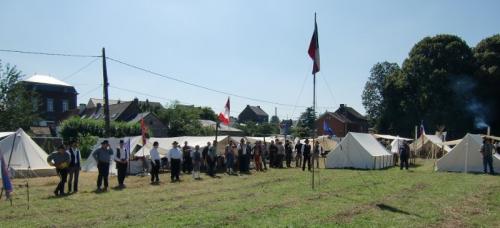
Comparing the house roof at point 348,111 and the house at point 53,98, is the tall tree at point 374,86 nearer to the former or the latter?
the house roof at point 348,111

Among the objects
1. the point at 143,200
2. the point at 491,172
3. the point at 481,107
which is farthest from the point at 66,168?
the point at 481,107

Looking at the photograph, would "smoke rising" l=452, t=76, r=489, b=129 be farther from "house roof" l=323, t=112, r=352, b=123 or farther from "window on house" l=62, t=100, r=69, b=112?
"window on house" l=62, t=100, r=69, b=112

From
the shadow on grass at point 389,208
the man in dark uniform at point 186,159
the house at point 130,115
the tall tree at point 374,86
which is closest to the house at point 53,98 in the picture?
the house at point 130,115

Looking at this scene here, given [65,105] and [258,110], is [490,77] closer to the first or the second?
[65,105]

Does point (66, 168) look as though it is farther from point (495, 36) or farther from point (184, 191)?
point (495, 36)

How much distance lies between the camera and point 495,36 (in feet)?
159

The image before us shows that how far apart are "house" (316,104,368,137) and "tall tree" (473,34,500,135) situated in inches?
1278

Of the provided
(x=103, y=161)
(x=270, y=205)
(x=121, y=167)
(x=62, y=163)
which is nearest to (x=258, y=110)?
(x=121, y=167)

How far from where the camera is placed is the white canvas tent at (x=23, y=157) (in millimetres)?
20594

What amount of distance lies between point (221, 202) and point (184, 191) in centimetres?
326

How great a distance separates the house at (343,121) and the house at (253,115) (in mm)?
34149

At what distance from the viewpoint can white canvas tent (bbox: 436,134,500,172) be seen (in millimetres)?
22625

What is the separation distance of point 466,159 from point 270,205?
14.8m

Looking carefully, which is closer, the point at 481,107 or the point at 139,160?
the point at 139,160
